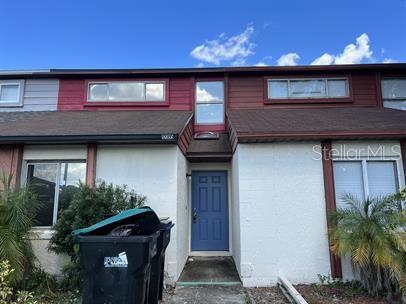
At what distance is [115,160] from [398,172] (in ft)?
18.6

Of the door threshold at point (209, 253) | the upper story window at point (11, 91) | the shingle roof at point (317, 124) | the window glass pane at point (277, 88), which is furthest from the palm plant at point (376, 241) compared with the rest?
the upper story window at point (11, 91)

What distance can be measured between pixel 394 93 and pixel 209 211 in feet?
22.1

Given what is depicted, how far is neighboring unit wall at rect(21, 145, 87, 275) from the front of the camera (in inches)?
214

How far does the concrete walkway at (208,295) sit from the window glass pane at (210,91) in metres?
5.41

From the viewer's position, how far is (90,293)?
3242 millimetres

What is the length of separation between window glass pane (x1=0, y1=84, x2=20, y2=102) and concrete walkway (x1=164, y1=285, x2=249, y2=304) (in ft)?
26.1

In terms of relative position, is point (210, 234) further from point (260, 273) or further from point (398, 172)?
point (398, 172)

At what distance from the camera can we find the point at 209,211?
24.8 ft

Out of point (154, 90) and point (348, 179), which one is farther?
point (154, 90)

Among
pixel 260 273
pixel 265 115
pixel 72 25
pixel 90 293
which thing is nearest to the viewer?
pixel 90 293

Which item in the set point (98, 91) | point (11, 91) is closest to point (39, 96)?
point (11, 91)

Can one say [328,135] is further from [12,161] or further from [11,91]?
[11,91]

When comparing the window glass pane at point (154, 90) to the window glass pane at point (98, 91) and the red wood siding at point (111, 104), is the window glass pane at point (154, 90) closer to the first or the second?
the red wood siding at point (111, 104)

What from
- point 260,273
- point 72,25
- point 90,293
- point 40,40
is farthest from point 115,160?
point 40,40
